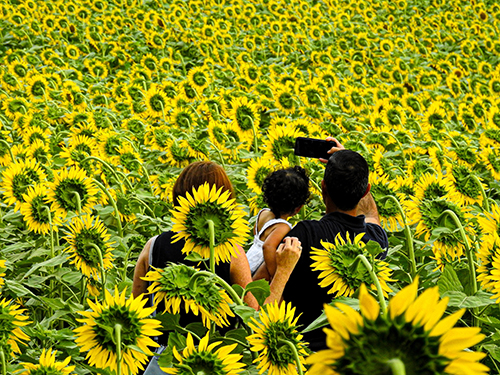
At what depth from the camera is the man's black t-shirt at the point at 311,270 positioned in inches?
67.6

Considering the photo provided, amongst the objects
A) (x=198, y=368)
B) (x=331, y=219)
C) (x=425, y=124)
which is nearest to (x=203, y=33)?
(x=425, y=124)

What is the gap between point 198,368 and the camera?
102 cm

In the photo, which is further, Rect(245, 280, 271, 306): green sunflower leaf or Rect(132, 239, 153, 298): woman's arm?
→ Rect(132, 239, 153, 298): woman's arm

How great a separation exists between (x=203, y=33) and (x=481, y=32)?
5.04m

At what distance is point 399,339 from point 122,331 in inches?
24.1

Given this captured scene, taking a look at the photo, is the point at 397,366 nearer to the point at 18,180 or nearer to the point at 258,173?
the point at 18,180

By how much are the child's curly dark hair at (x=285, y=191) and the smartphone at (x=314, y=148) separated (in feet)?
0.72

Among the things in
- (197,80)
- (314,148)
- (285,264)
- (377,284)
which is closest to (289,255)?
(285,264)

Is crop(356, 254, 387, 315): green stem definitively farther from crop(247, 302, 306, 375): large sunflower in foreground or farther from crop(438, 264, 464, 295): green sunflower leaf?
crop(438, 264, 464, 295): green sunflower leaf

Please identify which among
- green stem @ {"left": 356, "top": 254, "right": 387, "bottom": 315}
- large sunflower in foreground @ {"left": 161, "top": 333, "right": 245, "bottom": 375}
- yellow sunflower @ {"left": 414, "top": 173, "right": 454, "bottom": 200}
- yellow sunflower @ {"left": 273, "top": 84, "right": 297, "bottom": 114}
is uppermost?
green stem @ {"left": 356, "top": 254, "right": 387, "bottom": 315}

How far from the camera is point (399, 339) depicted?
25.5 inches

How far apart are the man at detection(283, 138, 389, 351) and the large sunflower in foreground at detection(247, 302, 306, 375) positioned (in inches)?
22.8

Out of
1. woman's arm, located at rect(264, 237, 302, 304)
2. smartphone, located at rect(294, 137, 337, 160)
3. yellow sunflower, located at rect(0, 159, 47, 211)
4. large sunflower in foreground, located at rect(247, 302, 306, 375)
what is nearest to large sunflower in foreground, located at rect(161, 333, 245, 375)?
large sunflower in foreground, located at rect(247, 302, 306, 375)

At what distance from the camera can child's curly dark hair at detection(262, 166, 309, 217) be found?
6.71 feet
